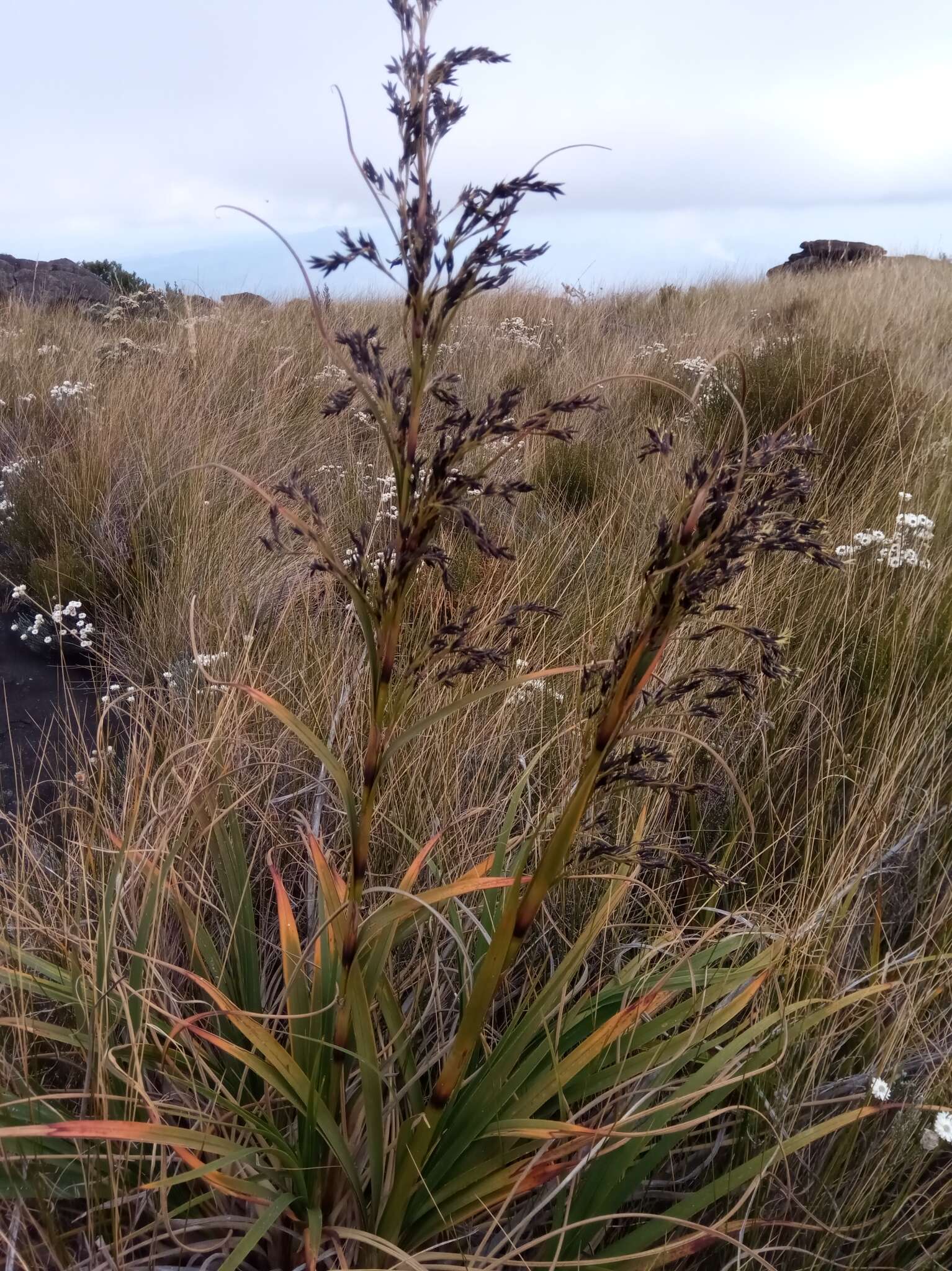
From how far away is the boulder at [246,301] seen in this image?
8422 mm

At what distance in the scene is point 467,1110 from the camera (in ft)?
3.87

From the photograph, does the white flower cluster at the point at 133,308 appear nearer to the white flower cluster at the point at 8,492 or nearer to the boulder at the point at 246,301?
the boulder at the point at 246,301

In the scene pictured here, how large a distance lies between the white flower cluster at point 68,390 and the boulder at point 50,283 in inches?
209

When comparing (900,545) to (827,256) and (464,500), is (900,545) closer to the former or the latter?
(464,500)

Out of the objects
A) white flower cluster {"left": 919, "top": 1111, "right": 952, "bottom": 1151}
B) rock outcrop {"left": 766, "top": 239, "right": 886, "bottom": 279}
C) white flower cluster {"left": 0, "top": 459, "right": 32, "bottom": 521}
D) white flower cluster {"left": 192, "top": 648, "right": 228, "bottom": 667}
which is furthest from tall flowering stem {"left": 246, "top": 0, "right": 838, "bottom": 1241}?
rock outcrop {"left": 766, "top": 239, "right": 886, "bottom": 279}

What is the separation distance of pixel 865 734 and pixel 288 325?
6259mm

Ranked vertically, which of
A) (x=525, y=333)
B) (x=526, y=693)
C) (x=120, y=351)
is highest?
(x=525, y=333)

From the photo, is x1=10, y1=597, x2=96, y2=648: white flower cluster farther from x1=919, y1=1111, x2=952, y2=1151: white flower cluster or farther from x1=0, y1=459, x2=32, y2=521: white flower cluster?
x1=919, y1=1111, x2=952, y2=1151: white flower cluster

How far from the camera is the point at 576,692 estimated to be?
2.20m

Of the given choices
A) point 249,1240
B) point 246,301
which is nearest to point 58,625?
point 249,1240

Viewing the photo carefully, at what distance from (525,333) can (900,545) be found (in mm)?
5345

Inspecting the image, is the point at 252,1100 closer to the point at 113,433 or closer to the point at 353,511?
the point at 353,511

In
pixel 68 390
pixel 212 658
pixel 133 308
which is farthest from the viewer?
pixel 133 308

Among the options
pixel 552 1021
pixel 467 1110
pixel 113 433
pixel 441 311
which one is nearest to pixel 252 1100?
pixel 467 1110
